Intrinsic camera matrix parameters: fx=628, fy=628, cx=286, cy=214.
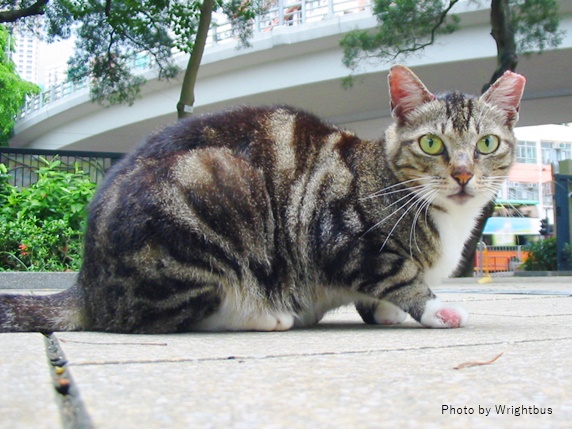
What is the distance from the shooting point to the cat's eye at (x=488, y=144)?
2.87m

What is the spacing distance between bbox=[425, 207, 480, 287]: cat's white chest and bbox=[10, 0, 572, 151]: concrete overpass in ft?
39.1

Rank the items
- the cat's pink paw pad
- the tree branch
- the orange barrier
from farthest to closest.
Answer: the orange barrier → the tree branch → the cat's pink paw pad

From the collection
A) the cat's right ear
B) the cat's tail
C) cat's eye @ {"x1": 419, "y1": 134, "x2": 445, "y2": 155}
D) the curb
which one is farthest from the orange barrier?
the cat's tail

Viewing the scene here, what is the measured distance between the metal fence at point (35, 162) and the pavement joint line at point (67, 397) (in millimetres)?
7774

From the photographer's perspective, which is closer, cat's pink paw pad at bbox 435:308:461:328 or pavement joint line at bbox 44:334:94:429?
pavement joint line at bbox 44:334:94:429

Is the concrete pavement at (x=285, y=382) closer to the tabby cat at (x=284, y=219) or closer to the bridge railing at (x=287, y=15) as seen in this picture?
the tabby cat at (x=284, y=219)

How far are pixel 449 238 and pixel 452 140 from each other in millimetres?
450

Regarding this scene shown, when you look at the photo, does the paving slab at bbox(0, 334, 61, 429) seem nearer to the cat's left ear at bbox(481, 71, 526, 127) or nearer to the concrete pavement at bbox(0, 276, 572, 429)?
the concrete pavement at bbox(0, 276, 572, 429)

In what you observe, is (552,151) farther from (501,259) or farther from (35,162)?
(35,162)

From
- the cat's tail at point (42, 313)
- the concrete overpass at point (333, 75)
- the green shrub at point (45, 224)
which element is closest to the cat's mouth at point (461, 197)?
the cat's tail at point (42, 313)

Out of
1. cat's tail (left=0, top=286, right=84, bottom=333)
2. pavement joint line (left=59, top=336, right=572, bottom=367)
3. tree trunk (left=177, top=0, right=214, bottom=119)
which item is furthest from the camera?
tree trunk (left=177, top=0, right=214, bottom=119)

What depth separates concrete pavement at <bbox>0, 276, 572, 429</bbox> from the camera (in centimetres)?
106

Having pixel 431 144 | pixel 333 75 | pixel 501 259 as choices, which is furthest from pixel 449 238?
pixel 501 259

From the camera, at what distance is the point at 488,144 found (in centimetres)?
289
